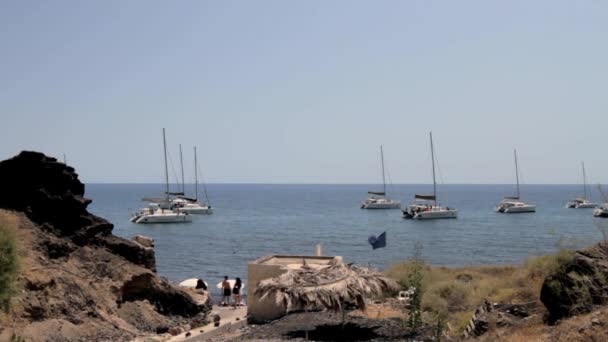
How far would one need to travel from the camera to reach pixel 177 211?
3841 inches

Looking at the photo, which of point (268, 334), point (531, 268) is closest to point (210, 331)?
point (268, 334)

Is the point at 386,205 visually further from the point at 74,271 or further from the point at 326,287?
the point at 326,287

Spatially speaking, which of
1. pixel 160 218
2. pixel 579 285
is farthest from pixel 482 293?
pixel 160 218

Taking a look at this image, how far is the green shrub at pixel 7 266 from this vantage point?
58.8ft

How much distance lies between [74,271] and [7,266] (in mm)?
5556

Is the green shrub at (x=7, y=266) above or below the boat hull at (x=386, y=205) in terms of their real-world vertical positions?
above

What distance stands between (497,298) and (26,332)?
14.1 m

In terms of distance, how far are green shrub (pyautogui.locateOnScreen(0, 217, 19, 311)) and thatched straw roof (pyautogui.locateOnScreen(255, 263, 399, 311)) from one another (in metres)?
6.89

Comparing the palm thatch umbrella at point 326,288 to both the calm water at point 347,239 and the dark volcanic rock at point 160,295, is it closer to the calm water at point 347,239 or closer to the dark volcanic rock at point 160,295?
the dark volcanic rock at point 160,295

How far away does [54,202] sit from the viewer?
2528 cm

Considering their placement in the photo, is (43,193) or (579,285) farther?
(43,193)

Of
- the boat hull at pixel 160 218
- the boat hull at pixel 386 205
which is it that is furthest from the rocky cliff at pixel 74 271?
the boat hull at pixel 386 205

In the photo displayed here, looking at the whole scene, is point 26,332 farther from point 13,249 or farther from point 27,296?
point 13,249

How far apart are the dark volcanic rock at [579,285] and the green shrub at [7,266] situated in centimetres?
1391
